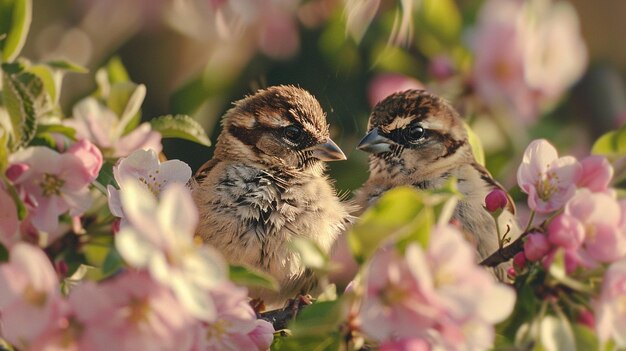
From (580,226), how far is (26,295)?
83 cm

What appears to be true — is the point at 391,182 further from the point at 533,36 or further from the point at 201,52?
the point at 201,52

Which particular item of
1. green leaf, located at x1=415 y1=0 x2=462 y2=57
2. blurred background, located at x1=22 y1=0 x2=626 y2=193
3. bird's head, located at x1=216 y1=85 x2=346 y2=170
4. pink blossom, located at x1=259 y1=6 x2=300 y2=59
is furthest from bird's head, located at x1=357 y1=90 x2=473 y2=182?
pink blossom, located at x1=259 y1=6 x2=300 y2=59

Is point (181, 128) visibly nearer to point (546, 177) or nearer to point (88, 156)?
point (88, 156)

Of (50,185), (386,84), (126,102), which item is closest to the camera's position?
(50,185)

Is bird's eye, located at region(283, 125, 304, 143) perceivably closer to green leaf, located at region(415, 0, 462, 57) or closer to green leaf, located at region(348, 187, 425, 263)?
green leaf, located at region(415, 0, 462, 57)

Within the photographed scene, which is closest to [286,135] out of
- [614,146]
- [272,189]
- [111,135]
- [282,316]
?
[272,189]

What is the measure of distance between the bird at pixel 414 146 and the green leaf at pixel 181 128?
0.82m

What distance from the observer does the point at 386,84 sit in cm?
343

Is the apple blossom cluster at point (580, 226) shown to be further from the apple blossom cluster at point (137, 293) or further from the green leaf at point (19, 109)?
the green leaf at point (19, 109)

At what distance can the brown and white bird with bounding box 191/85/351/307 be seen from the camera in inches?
91.0

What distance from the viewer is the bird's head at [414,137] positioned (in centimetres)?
289

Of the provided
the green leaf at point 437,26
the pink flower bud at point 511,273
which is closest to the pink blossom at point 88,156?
the pink flower bud at point 511,273

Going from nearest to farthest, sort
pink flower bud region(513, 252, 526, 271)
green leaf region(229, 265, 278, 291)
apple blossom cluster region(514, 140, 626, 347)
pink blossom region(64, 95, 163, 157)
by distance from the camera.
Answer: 1. green leaf region(229, 265, 278, 291)
2. apple blossom cluster region(514, 140, 626, 347)
3. pink flower bud region(513, 252, 526, 271)
4. pink blossom region(64, 95, 163, 157)

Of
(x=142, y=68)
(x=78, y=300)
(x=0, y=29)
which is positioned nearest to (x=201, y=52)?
(x=142, y=68)
